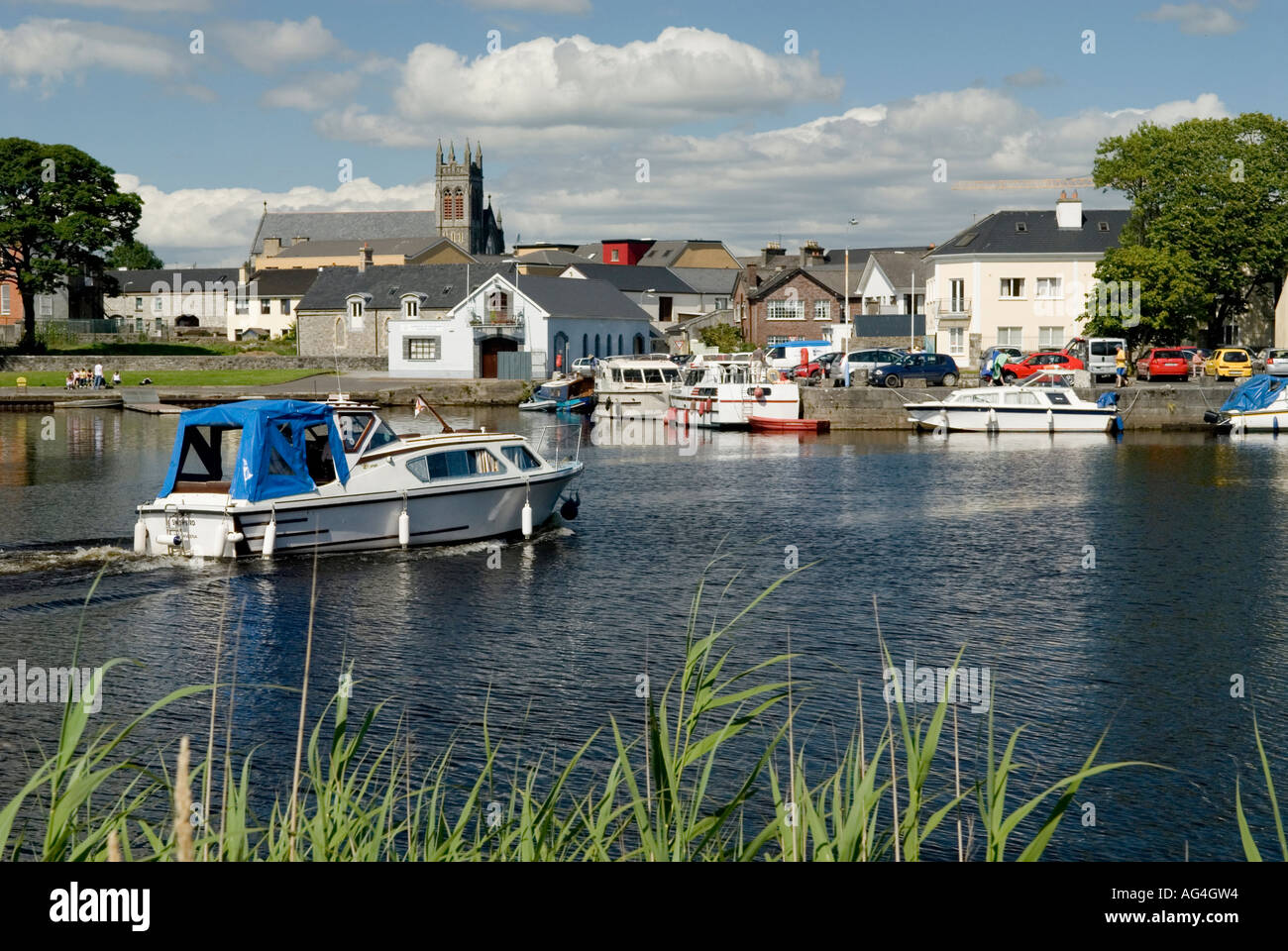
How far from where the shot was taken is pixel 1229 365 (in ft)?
208

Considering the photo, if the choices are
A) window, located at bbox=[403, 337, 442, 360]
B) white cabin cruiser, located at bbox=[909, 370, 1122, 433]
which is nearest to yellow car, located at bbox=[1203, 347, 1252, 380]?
white cabin cruiser, located at bbox=[909, 370, 1122, 433]

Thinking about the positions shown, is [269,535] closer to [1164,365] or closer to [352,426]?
[352,426]

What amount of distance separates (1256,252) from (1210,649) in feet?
190

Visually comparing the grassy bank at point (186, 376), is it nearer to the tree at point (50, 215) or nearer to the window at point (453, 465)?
the tree at point (50, 215)

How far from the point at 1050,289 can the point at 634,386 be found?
27.1 meters

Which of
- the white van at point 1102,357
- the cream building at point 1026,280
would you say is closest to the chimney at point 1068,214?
the cream building at point 1026,280

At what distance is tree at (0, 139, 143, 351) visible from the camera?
3268 inches

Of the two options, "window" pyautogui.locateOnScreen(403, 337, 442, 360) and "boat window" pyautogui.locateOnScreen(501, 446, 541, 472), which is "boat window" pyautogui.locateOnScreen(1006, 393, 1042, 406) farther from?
"window" pyautogui.locateOnScreen(403, 337, 442, 360)

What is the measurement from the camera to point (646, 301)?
12700cm

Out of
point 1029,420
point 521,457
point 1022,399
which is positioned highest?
point 1022,399

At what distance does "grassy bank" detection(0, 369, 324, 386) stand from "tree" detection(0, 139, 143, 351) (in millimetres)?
6545

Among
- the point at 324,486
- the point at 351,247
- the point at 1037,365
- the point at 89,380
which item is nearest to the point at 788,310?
the point at 1037,365

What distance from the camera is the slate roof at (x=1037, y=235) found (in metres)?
79.8
